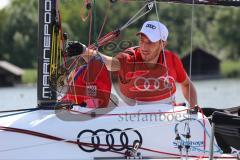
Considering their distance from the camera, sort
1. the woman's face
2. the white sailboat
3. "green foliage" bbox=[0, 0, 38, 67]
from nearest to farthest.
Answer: the white sailboat → the woman's face → "green foliage" bbox=[0, 0, 38, 67]

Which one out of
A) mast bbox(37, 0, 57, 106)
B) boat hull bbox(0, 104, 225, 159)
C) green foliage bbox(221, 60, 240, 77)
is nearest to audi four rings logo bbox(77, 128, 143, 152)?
boat hull bbox(0, 104, 225, 159)

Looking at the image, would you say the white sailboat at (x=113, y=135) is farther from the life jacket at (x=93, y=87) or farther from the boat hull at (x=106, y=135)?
the life jacket at (x=93, y=87)

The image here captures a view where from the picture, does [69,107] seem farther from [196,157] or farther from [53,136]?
[196,157]

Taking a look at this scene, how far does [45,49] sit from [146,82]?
0.99m

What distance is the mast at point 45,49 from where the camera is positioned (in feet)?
19.0

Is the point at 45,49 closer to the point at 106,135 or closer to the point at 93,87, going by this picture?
the point at 93,87

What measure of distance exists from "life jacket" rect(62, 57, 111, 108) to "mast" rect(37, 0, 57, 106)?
0.19m

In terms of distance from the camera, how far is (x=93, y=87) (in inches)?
226

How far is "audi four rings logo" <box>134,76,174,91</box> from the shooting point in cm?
568

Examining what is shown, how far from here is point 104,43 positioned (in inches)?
243

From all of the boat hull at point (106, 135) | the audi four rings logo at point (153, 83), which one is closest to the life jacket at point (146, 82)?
the audi four rings logo at point (153, 83)

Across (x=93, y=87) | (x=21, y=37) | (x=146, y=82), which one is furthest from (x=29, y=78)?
(x=146, y=82)

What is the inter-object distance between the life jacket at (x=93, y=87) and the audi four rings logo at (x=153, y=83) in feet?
0.92

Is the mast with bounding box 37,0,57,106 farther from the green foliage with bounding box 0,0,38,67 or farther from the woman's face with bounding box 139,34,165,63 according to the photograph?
the green foliage with bounding box 0,0,38,67
